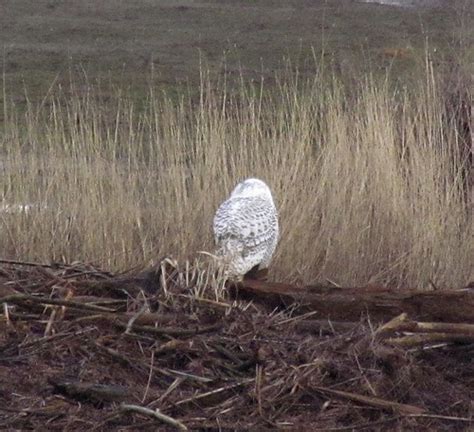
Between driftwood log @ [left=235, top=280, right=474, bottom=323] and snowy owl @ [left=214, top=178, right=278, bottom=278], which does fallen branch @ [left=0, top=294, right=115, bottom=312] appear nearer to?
driftwood log @ [left=235, top=280, right=474, bottom=323]

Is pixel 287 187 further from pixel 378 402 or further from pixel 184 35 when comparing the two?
pixel 184 35

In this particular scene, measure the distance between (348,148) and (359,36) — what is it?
14648 millimetres

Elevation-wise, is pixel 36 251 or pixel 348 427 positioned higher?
pixel 348 427

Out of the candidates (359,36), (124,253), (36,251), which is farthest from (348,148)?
(359,36)

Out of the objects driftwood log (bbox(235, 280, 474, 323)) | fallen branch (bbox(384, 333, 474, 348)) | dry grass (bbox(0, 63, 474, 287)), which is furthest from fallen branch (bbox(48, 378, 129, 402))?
dry grass (bbox(0, 63, 474, 287))

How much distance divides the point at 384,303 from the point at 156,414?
1.22 metres

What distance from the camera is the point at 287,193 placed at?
6.02 metres

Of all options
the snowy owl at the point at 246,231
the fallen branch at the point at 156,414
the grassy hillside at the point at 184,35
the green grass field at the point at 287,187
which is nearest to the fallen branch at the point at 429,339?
the fallen branch at the point at 156,414

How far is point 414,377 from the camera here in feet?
10.1

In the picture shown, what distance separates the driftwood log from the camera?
12.1 feet

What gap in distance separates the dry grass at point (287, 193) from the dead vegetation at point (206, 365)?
88.4 inches

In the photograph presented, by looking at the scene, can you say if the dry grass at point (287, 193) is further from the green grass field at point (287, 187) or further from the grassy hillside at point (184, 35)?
the grassy hillside at point (184, 35)

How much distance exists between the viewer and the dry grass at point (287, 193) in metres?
5.88

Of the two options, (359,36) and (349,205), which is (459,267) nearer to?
(349,205)
